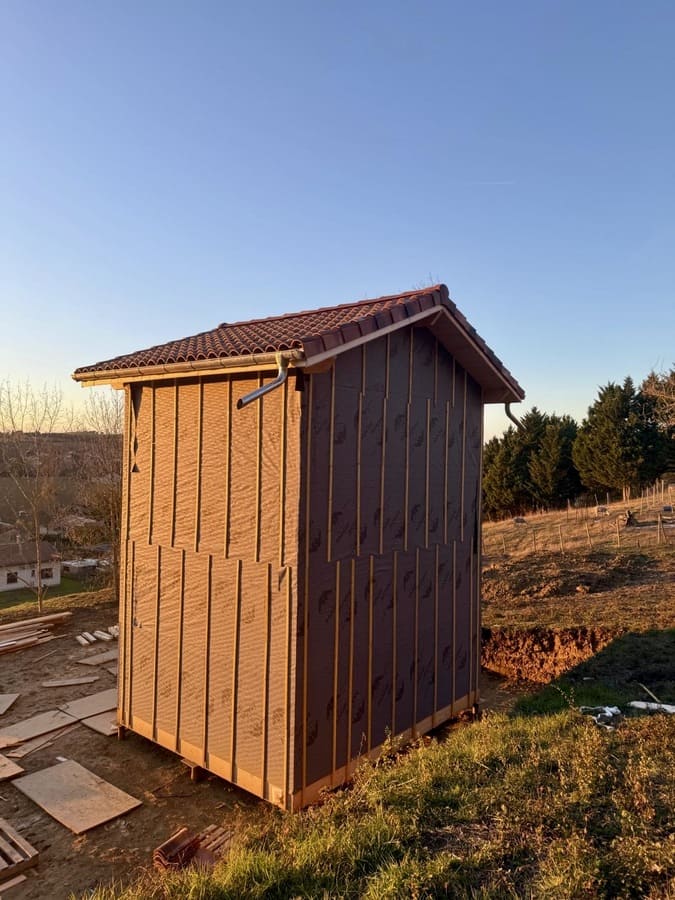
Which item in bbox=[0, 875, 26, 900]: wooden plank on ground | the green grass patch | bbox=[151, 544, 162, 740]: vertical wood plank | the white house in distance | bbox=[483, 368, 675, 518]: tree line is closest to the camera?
bbox=[0, 875, 26, 900]: wooden plank on ground

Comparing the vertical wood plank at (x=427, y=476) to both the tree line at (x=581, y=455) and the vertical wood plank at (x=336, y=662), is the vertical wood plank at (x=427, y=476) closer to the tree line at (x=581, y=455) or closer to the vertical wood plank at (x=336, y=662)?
the vertical wood plank at (x=336, y=662)

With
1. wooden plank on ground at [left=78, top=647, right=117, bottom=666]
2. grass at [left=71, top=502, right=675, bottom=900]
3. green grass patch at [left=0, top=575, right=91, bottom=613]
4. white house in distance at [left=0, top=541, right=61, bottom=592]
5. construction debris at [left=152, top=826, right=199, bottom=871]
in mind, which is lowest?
green grass patch at [left=0, top=575, right=91, bottom=613]

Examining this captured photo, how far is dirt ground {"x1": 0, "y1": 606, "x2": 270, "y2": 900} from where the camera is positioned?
4.57 metres

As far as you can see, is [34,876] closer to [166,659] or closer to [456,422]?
[166,659]

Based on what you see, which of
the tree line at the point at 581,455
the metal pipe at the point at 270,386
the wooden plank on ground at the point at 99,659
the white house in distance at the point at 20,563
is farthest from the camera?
the tree line at the point at 581,455

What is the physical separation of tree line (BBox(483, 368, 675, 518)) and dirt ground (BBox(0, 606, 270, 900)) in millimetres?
29008

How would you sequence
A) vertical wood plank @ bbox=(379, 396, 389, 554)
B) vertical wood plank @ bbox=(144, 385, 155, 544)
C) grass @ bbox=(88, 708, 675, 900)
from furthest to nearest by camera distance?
vertical wood plank @ bbox=(144, 385, 155, 544), vertical wood plank @ bbox=(379, 396, 389, 554), grass @ bbox=(88, 708, 675, 900)

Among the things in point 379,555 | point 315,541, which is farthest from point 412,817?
point 379,555

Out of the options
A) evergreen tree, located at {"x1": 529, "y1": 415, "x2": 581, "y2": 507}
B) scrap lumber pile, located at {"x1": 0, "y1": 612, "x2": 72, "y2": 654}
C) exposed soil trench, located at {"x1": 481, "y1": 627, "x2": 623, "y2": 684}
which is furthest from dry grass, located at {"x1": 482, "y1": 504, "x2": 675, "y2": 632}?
evergreen tree, located at {"x1": 529, "y1": 415, "x2": 581, "y2": 507}

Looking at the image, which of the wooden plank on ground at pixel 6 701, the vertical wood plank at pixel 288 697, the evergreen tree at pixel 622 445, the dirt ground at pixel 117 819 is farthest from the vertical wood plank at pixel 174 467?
the evergreen tree at pixel 622 445

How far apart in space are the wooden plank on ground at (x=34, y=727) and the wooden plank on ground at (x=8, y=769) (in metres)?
0.40

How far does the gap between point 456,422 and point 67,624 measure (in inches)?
369

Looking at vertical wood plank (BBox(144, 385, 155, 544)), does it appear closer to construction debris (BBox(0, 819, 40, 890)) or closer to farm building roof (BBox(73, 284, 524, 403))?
farm building roof (BBox(73, 284, 524, 403))

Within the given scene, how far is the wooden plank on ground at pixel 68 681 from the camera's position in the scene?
28.1 feet
